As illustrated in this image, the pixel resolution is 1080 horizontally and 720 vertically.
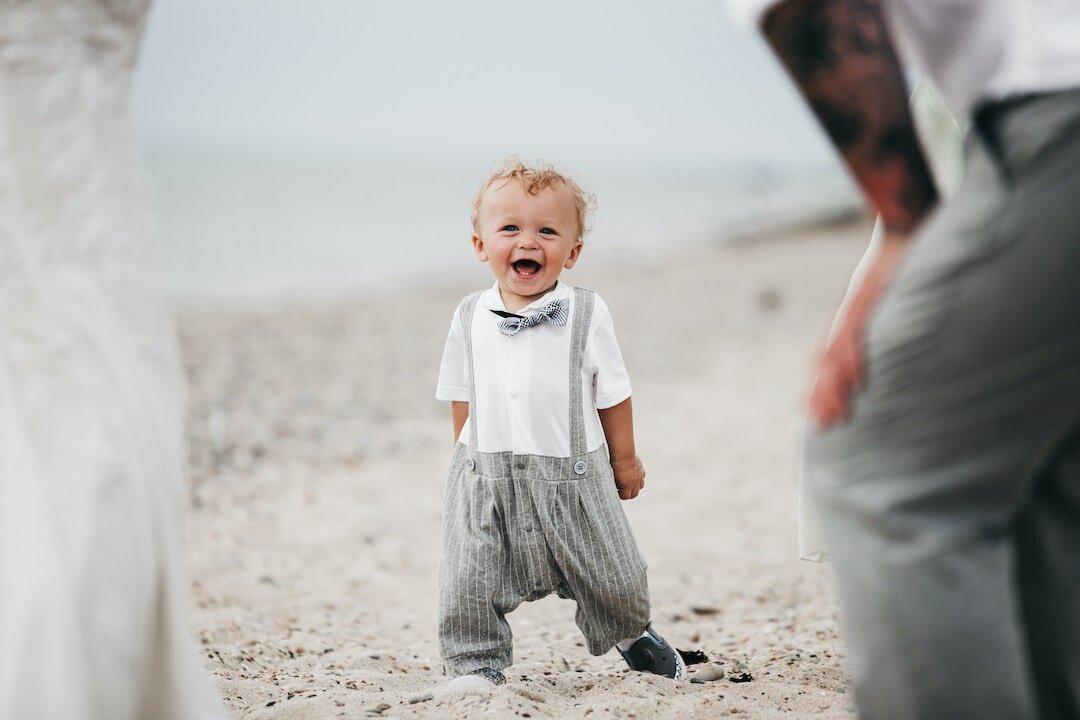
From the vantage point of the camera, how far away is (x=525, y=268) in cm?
273

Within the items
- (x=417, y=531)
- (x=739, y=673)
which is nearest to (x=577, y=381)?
(x=739, y=673)

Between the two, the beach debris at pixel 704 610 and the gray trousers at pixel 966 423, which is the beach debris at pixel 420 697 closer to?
the gray trousers at pixel 966 423

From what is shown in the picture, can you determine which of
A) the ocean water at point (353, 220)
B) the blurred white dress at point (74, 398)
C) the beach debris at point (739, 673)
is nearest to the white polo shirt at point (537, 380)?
the ocean water at point (353, 220)

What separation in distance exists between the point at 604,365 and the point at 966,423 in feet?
4.64

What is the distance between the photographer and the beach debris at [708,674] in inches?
117

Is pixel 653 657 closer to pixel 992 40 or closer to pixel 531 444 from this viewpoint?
pixel 531 444

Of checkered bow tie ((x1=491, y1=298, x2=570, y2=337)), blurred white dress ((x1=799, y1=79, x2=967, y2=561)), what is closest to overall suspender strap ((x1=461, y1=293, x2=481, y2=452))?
checkered bow tie ((x1=491, y1=298, x2=570, y2=337))

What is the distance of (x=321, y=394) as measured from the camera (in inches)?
319

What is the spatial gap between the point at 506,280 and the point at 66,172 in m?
1.24

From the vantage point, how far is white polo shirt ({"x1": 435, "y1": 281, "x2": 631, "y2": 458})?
2.67 m

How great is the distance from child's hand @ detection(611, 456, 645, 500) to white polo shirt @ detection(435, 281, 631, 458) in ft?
0.42

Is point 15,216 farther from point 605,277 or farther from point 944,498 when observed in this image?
point 605,277

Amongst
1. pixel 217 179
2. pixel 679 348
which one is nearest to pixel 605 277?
pixel 679 348

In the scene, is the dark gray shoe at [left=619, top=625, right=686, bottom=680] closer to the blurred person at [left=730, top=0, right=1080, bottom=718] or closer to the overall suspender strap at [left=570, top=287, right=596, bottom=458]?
the overall suspender strap at [left=570, top=287, right=596, bottom=458]
